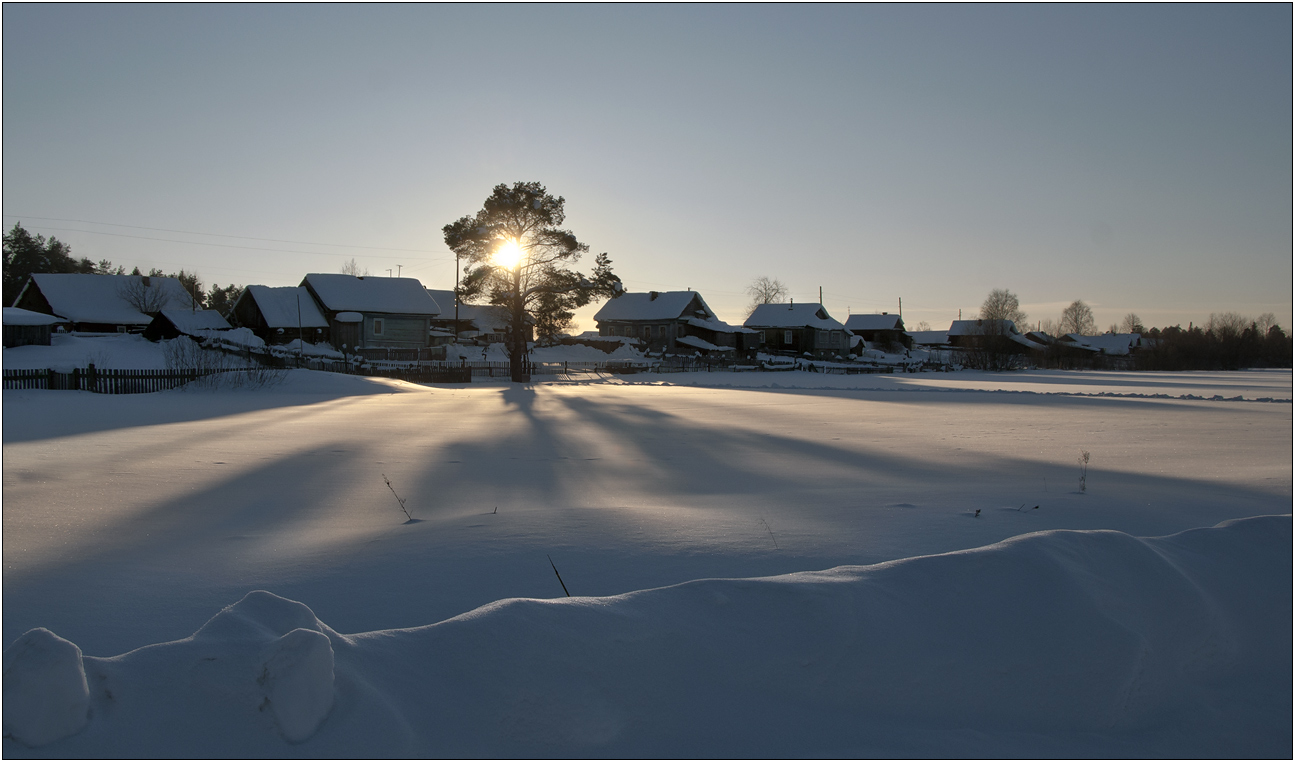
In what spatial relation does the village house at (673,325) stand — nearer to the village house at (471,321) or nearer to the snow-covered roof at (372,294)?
the village house at (471,321)

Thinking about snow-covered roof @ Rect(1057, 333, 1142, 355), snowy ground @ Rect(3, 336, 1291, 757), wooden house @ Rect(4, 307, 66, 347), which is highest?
snow-covered roof @ Rect(1057, 333, 1142, 355)

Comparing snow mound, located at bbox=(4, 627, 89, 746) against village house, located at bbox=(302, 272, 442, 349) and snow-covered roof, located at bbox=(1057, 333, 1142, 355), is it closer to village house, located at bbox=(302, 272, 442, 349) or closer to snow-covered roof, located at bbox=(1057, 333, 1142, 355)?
village house, located at bbox=(302, 272, 442, 349)

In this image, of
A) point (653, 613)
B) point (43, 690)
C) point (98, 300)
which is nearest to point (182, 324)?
point (98, 300)

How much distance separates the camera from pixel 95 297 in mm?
Answer: 52094

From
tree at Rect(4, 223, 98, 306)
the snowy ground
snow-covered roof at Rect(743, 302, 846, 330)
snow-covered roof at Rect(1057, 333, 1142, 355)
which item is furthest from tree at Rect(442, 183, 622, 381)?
snow-covered roof at Rect(1057, 333, 1142, 355)

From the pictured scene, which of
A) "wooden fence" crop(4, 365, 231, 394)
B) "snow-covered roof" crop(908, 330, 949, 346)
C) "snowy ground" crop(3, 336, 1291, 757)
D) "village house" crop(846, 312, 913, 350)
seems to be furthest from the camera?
"snow-covered roof" crop(908, 330, 949, 346)

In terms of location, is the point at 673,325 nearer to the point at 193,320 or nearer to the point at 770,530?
the point at 193,320

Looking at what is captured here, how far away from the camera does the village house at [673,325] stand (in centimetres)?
7206

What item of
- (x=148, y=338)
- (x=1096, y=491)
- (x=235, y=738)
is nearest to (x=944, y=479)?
(x=1096, y=491)

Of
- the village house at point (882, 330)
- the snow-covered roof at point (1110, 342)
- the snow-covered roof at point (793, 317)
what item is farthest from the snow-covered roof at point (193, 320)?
the snow-covered roof at point (1110, 342)

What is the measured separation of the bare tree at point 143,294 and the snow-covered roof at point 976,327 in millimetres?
73644

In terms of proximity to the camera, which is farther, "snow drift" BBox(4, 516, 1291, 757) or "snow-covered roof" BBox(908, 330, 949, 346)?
"snow-covered roof" BBox(908, 330, 949, 346)

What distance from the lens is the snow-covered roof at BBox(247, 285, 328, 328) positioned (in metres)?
49.6

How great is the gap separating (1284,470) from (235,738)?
10.5 m
